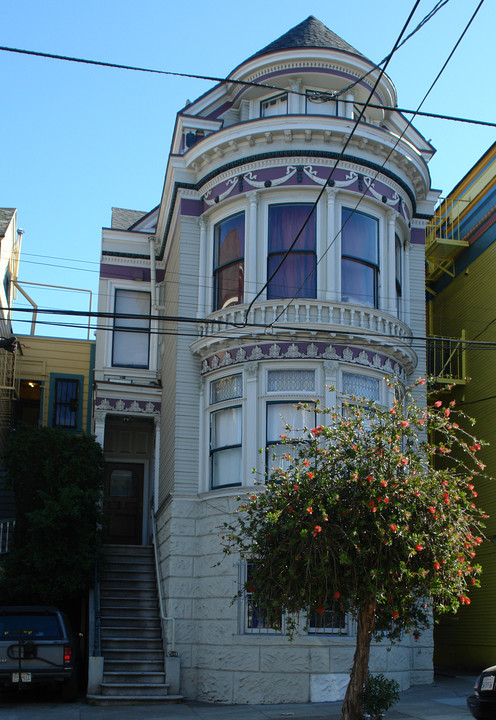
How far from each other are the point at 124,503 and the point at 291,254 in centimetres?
959

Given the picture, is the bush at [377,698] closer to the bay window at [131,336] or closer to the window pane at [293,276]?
the window pane at [293,276]

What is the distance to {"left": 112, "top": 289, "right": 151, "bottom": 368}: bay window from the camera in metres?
22.2

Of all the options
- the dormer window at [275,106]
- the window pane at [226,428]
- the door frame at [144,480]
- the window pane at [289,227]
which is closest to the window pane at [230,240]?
the window pane at [289,227]

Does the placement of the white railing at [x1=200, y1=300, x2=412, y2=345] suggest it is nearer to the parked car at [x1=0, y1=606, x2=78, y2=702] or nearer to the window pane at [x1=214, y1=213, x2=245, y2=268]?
the window pane at [x1=214, y1=213, x2=245, y2=268]

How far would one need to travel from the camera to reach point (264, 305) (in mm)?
16844

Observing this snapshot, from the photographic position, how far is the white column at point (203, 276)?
18.2m

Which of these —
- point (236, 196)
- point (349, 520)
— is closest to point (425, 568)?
point (349, 520)

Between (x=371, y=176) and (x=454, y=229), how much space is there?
21.7 ft

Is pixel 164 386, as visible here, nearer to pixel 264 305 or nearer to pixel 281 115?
pixel 264 305

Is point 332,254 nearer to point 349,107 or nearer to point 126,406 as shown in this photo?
point 349,107

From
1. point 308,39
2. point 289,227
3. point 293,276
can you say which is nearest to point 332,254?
point 293,276

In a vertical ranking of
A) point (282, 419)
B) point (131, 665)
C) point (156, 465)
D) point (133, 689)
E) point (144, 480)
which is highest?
point (282, 419)

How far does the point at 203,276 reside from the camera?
A: 18.5m

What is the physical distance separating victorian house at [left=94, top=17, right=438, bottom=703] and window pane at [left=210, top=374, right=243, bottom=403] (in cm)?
4
